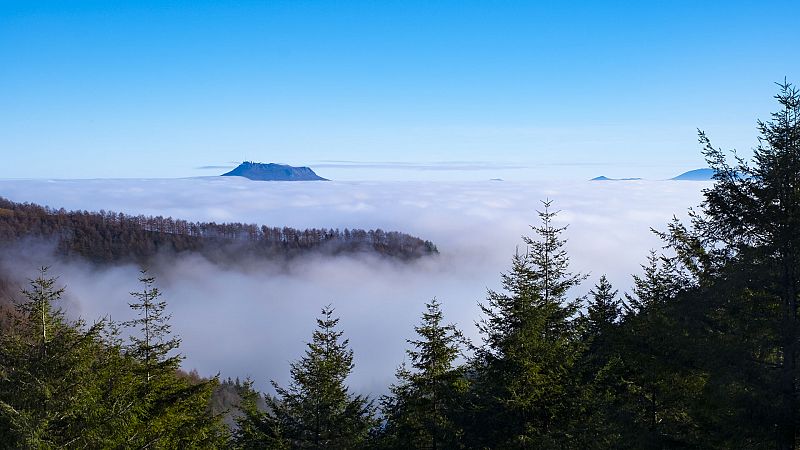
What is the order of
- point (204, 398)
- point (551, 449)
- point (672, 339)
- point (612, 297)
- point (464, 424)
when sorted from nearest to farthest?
point (672, 339), point (551, 449), point (464, 424), point (204, 398), point (612, 297)

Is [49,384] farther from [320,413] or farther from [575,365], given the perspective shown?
[575,365]

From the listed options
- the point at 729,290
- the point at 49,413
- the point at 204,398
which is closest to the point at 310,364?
the point at 204,398

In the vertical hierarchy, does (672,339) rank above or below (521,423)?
above

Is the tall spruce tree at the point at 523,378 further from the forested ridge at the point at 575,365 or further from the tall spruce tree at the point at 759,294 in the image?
the tall spruce tree at the point at 759,294

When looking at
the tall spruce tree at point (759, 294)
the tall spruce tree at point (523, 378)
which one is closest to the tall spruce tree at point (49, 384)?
the tall spruce tree at point (523, 378)

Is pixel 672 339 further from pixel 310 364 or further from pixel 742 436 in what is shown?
pixel 310 364

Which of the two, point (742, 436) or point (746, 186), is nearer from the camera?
point (742, 436)
